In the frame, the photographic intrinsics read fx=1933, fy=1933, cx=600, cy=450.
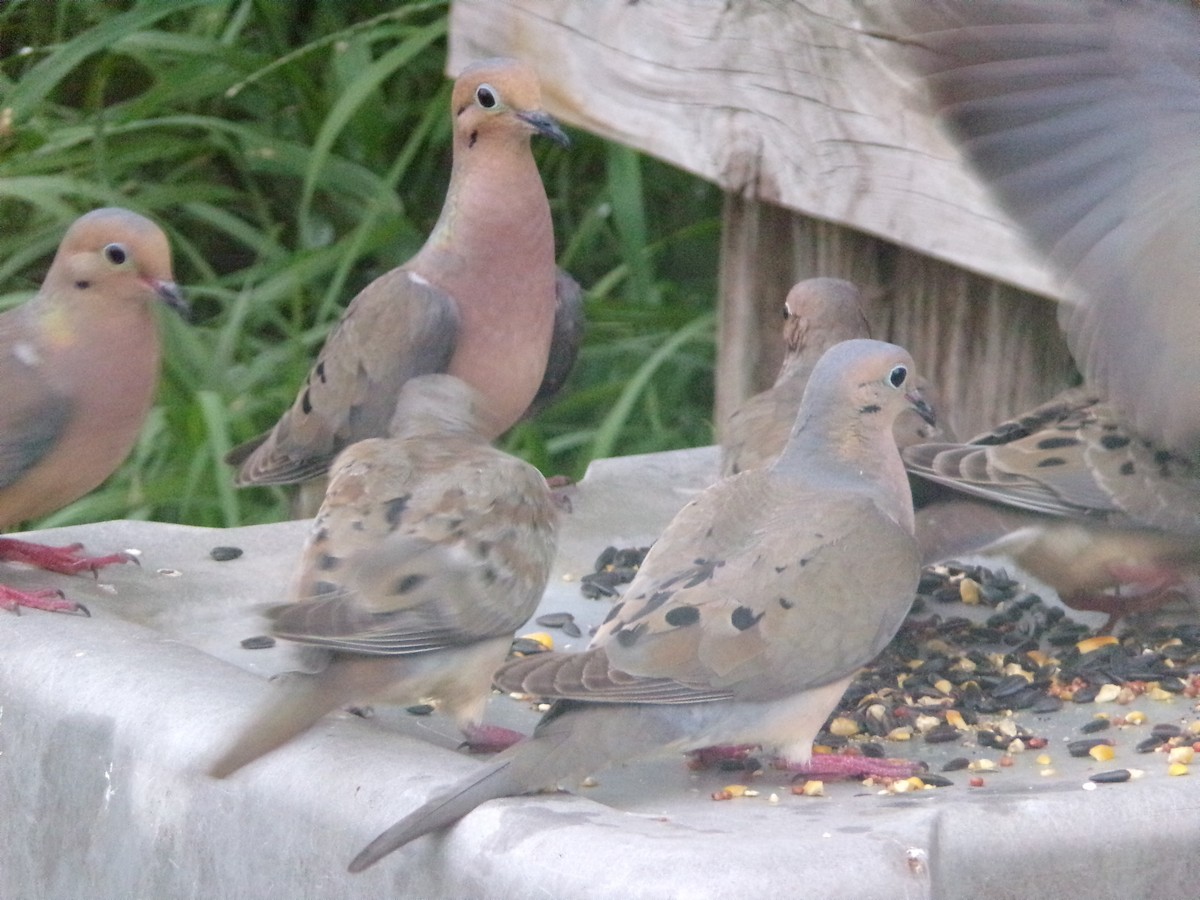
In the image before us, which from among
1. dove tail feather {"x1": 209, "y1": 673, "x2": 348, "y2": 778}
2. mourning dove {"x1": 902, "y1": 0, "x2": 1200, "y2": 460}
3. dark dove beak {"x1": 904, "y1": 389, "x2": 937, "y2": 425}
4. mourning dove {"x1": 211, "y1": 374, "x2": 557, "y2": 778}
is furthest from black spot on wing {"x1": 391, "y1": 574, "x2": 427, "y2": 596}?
mourning dove {"x1": 902, "y1": 0, "x2": 1200, "y2": 460}

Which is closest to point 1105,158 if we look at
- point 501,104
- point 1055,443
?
point 1055,443

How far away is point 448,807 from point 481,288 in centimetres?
169

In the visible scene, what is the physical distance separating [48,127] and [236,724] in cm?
357

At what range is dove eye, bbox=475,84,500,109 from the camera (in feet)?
12.7

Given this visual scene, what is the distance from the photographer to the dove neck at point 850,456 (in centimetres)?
305

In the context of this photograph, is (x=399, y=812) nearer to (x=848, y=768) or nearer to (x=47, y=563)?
(x=848, y=768)

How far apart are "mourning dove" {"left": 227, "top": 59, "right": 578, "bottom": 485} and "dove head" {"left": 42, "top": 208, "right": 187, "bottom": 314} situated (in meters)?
0.45

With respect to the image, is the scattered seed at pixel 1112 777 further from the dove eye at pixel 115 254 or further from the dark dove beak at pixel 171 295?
the dove eye at pixel 115 254

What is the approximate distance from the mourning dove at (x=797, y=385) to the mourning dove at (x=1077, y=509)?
0.62ft

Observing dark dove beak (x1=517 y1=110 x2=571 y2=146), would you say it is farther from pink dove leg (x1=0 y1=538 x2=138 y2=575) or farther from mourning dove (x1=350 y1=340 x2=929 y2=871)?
pink dove leg (x1=0 y1=538 x2=138 y2=575)

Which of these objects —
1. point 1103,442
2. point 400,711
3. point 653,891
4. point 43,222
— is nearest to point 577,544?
point 400,711

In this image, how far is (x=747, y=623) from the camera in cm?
271

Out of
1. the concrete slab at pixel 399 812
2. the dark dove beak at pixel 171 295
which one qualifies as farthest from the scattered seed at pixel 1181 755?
the dark dove beak at pixel 171 295

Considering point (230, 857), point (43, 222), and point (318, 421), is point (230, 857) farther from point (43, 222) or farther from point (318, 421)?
point (43, 222)
